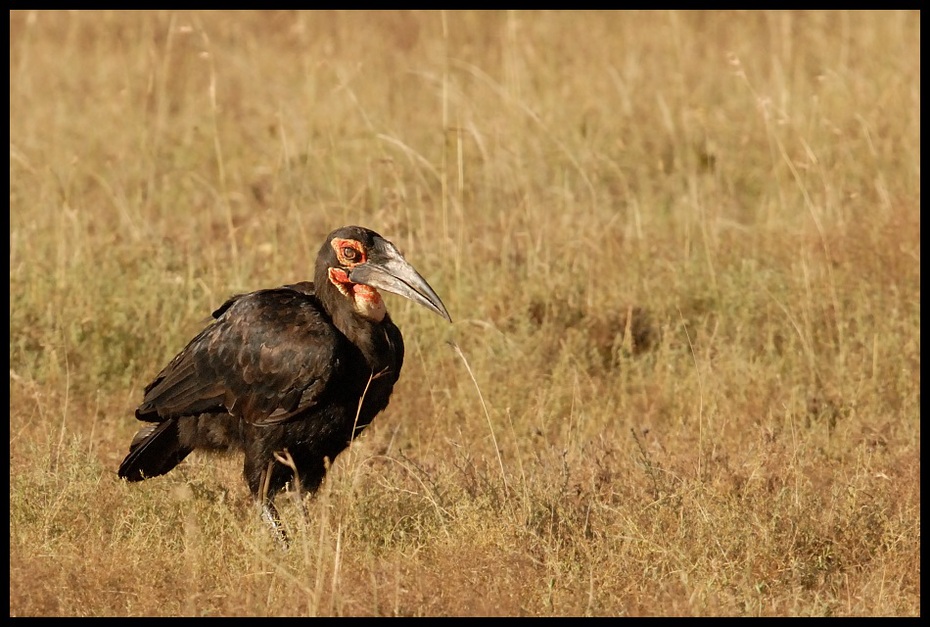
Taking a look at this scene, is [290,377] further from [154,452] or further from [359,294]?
[154,452]

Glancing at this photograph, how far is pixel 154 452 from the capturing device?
5.25 metres

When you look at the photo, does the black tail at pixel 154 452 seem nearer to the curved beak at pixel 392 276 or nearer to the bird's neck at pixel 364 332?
the bird's neck at pixel 364 332

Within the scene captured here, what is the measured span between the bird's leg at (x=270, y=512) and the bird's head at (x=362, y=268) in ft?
2.25

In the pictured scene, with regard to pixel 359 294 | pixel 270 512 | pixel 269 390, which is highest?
pixel 359 294

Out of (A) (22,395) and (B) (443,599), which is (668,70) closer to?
(A) (22,395)

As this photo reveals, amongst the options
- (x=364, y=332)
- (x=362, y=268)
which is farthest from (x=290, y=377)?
(x=362, y=268)

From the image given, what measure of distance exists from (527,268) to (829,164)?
2111mm

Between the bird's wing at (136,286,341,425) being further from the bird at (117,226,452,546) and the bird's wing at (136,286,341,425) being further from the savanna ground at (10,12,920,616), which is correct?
the savanna ground at (10,12,920,616)

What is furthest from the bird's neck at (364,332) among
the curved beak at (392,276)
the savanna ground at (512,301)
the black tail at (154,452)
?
the black tail at (154,452)

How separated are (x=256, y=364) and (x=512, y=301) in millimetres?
1956

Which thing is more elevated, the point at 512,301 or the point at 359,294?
the point at 359,294

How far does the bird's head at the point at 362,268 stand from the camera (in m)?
5.09

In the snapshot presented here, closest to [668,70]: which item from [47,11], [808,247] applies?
[808,247]

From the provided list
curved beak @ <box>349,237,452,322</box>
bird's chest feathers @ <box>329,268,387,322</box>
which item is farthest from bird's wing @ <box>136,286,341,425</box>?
curved beak @ <box>349,237,452,322</box>
